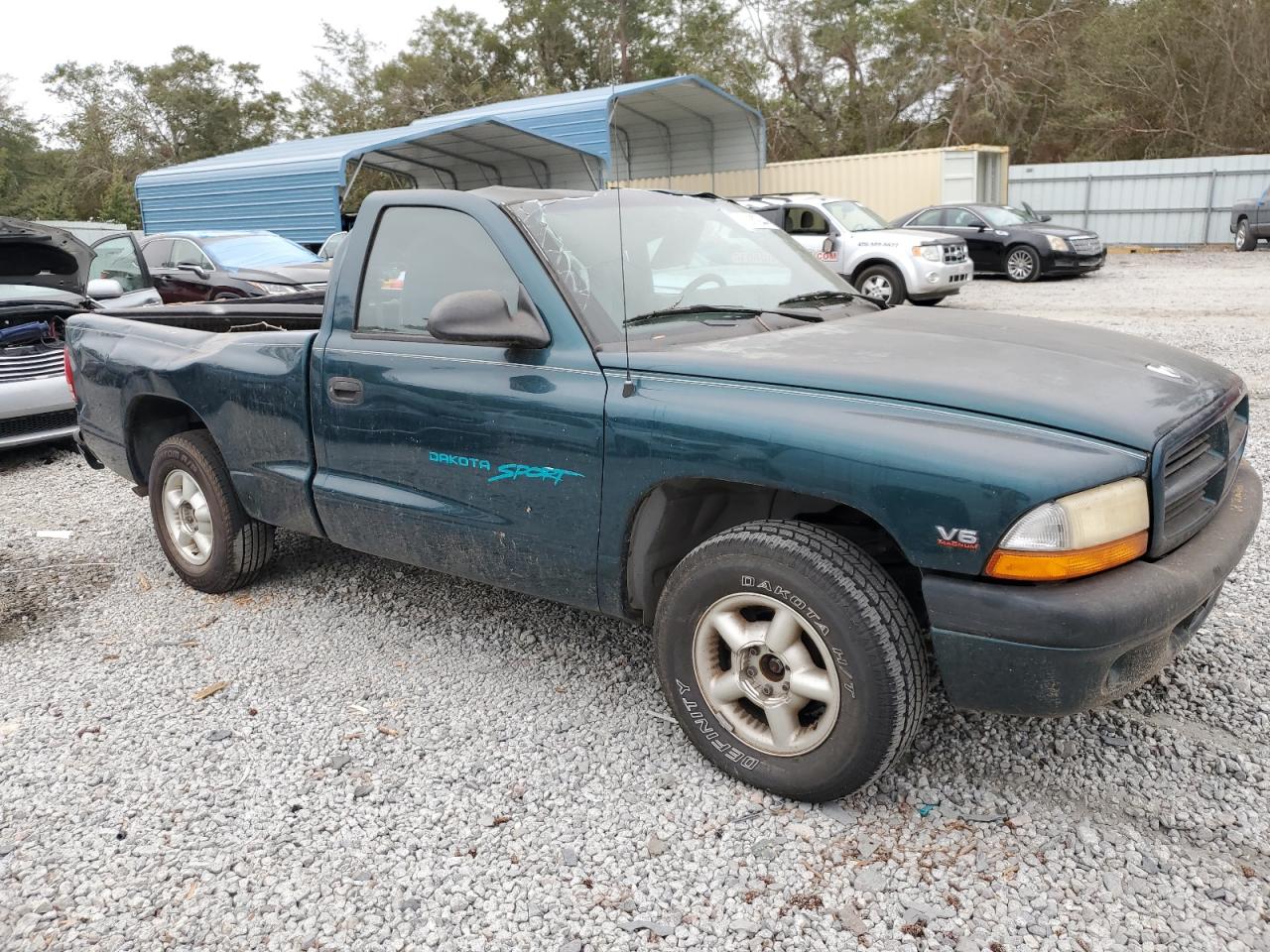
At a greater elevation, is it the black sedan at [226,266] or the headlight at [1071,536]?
the black sedan at [226,266]

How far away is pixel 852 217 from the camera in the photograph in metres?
15.5

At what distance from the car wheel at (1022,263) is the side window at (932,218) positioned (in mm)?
1365

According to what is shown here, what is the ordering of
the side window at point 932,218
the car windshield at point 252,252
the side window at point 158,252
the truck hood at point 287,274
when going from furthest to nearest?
the side window at point 932,218 → the side window at point 158,252 → the car windshield at point 252,252 → the truck hood at point 287,274

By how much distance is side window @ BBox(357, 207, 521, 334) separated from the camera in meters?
3.35

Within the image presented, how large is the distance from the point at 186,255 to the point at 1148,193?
22711mm

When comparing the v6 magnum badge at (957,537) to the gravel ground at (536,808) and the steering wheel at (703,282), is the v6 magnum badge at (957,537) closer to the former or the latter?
the gravel ground at (536,808)

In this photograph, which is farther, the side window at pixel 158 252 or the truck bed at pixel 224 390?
the side window at pixel 158 252

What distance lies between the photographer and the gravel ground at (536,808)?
94.0 inches

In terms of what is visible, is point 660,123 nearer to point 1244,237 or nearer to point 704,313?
point 1244,237

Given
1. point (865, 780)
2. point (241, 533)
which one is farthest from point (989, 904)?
point (241, 533)

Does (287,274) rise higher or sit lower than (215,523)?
higher

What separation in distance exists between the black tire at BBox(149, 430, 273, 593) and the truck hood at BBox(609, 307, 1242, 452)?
2.17m

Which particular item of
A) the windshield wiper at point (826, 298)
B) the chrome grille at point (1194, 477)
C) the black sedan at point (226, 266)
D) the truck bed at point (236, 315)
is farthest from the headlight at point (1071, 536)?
the black sedan at point (226, 266)

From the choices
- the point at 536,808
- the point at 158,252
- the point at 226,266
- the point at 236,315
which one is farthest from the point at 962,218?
the point at 536,808
